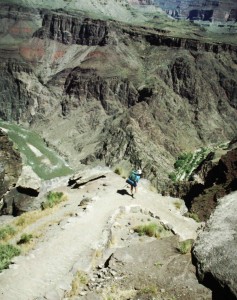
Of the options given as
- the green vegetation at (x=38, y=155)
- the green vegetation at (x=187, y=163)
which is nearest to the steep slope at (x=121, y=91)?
the green vegetation at (x=187, y=163)

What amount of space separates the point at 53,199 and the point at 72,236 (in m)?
7.91

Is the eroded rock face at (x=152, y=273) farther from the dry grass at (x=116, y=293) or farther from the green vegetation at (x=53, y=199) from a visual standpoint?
the green vegetation at (x=53, y=199)

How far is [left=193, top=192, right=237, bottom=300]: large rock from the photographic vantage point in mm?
12336

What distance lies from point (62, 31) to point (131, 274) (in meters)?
178

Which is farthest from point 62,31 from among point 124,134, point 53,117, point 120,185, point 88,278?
point 88,278

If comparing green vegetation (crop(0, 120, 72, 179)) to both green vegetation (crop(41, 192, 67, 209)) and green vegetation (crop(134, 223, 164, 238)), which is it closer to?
green vegetation (crop(41, 192, 67, 209))

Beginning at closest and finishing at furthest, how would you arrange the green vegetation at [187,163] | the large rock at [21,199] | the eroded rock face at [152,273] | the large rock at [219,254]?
the large rock at [219,254] < the eroded rock face at [152,273] < the large rock at [21,199] < the green vegetation at [187,163]

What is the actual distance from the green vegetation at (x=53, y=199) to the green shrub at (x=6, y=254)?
26.7 ft

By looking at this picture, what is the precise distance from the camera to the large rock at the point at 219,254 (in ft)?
40.5

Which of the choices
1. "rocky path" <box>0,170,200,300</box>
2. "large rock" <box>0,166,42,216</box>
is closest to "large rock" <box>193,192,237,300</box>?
"rocky path" <box>0,170,200,300</box>

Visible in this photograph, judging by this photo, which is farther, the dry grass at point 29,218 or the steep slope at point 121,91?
the steep slope at point 121,91

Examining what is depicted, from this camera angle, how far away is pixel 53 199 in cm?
2670

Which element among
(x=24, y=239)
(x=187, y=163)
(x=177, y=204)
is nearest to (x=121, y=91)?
(x=187, y=163)

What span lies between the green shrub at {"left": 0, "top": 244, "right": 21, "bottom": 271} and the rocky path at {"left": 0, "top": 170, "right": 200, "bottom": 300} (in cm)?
30
